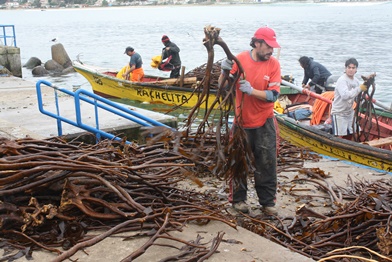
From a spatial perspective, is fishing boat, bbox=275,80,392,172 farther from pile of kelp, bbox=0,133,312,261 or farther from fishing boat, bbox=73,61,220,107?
pile of kelp, bbox=0,133,312,261

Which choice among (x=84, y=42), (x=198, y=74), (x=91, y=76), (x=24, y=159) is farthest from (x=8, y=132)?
(x=84, y=42)

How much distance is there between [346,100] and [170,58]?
8.43 m

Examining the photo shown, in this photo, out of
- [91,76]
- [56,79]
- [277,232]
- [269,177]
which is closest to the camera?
[277,232]

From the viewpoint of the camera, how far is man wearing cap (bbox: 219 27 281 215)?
4.62 metres

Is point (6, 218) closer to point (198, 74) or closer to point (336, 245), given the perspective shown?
point (336, 245)

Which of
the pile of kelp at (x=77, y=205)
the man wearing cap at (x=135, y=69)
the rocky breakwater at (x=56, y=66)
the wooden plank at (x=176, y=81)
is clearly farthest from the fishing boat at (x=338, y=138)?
the rocky breakwater at (x=56, y=66)

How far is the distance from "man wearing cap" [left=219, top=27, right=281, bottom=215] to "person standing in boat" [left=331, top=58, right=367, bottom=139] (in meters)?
4.06

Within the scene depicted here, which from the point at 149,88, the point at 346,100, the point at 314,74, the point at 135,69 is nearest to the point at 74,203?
the point at 346,100

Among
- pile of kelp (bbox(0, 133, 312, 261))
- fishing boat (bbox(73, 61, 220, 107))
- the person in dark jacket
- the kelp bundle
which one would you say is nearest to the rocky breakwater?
fishing boat (bbox(73, 61, 220, 107))

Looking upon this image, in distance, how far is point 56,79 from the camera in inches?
1078

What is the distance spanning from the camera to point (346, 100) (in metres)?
8.62

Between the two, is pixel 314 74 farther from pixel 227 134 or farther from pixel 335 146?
pixel 227 134

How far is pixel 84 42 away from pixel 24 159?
54.1m

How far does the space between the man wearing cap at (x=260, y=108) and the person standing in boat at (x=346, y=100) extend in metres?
4.06
